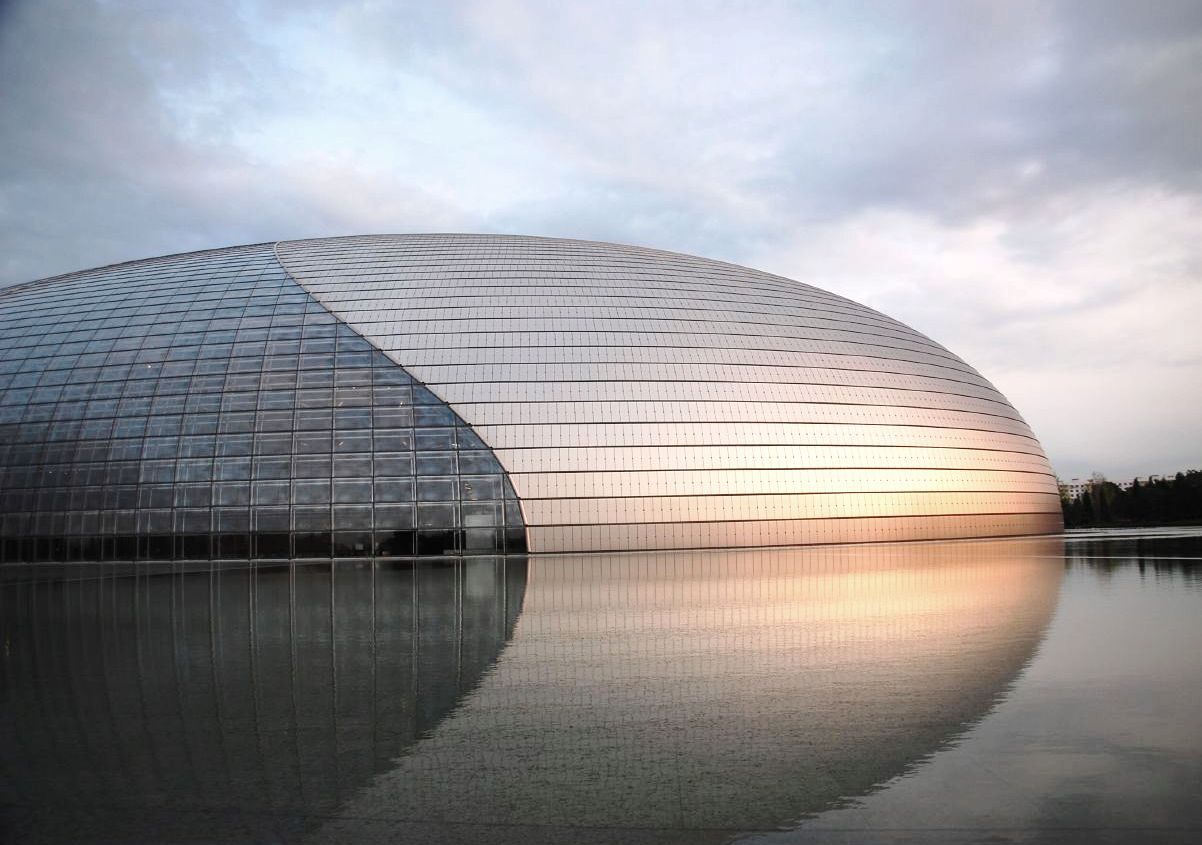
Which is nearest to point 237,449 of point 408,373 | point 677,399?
point 408,373

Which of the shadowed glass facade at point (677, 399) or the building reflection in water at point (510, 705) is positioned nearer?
the building reflection in water at point (510, 705)

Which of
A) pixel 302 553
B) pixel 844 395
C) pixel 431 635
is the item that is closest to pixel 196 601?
pixel 431 635

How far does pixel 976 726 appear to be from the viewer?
645 cm

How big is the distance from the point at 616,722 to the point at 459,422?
2292cm

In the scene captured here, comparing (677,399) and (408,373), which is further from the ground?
(408,373)

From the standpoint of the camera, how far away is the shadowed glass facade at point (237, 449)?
2858cm

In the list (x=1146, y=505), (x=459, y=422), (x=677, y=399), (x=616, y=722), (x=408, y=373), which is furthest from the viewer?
(x=1146, y=505)

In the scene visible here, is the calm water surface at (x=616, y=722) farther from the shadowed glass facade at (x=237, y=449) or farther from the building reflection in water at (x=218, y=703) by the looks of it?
the shadowed glass facade at (x=237, y=449)

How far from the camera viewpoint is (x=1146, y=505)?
6781cm

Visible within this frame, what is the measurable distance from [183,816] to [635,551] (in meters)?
23.9

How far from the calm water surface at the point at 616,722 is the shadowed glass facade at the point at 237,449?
14.3 meters

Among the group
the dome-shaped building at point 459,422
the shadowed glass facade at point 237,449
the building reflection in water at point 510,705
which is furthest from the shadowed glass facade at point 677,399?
the building reflection in water at point 510,705

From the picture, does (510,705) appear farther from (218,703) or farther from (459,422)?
(459,422)

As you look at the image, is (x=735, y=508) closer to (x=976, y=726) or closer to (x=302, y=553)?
(x=302, y=553)
